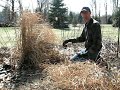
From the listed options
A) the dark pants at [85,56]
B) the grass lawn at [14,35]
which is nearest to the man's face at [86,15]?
the dark pants at [85,56]

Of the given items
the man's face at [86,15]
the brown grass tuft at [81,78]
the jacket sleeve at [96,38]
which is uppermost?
the man's face at [86,15]

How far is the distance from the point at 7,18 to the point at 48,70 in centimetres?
249

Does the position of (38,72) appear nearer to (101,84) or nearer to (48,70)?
(48,70)

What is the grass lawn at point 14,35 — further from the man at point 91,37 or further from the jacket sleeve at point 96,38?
the jacket sleeve at point 96,38

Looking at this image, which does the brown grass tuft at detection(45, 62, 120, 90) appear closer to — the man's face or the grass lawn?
the man's face

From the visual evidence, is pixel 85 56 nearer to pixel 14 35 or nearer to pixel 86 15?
pixel 86 15

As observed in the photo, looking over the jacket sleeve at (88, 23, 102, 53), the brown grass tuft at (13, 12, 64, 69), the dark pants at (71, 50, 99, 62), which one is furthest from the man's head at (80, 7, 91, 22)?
the brown grass tuft at (13, 12, 64, 69)

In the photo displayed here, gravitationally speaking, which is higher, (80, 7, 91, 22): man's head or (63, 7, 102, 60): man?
(80, 7, 91, 22): man's head

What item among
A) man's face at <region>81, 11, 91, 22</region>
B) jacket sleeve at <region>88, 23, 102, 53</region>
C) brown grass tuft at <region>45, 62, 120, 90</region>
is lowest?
brown grass tuft at <region>45, 62, 120, 90</region>

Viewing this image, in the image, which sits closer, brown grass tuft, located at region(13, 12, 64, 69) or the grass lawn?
brown grass tuft, located at region(13, 12, 64, 69)

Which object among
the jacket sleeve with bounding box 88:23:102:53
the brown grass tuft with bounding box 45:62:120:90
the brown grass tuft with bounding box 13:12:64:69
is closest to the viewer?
the brown grass tuft with bounding box 45:62:120:90

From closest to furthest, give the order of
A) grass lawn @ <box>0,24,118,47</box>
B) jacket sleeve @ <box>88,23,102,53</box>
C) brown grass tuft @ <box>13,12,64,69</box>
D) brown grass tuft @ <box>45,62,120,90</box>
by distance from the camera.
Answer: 1. brown grass tuft @ <box>45,62,120,90</box>
2. jacket sleeve @ <box>88,23,102,53</box>
3. brown grass tuft @ <box>13,12,64,69</box>
4. grass lawn @ <box>0,24,118,47</box>

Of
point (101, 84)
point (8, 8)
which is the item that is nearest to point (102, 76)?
point (101, 84)

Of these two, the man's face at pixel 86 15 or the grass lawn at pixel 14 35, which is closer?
the man's face at pixel 86 15
